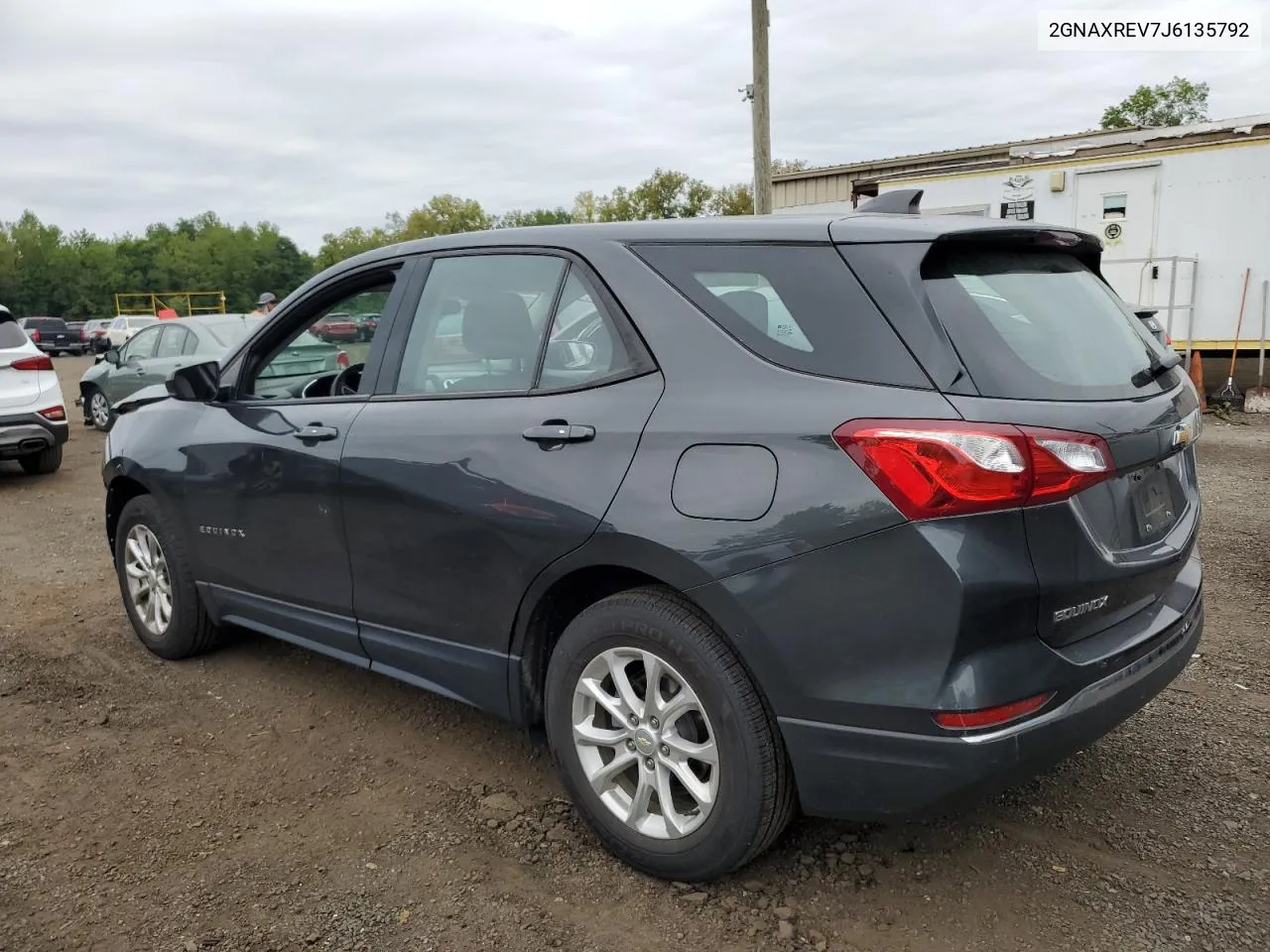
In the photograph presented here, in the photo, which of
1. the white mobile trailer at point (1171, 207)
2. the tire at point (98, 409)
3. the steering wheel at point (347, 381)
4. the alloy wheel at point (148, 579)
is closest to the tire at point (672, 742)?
the steering wheel at point (347, 381)

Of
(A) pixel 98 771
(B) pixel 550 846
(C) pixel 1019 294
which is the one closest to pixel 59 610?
(A) pixel 98 771

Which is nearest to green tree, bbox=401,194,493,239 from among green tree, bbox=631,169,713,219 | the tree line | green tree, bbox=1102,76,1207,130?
the tree line

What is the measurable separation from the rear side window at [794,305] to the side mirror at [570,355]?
301 millimetres

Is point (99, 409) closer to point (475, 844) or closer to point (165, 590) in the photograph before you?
point (165, 590)

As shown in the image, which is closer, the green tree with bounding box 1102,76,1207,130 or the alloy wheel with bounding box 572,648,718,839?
the alloy wheel with bounding box 572,648,718,839

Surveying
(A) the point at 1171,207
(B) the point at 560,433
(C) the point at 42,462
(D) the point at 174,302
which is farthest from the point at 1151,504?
(D) the point at 174,302

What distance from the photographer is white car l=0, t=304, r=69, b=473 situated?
349 inches

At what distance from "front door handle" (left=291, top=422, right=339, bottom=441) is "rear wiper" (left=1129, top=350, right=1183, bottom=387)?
2451mm

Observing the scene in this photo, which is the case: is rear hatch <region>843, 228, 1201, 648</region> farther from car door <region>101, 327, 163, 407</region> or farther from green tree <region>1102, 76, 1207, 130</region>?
green tree <region>1102, 76, 1207, 130</region>

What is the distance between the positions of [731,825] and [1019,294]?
4.99ft

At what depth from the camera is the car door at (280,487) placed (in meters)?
3.48

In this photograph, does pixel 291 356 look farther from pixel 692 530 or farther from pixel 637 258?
pixel 692 530

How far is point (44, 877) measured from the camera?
2.82 m

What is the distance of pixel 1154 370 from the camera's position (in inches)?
107
